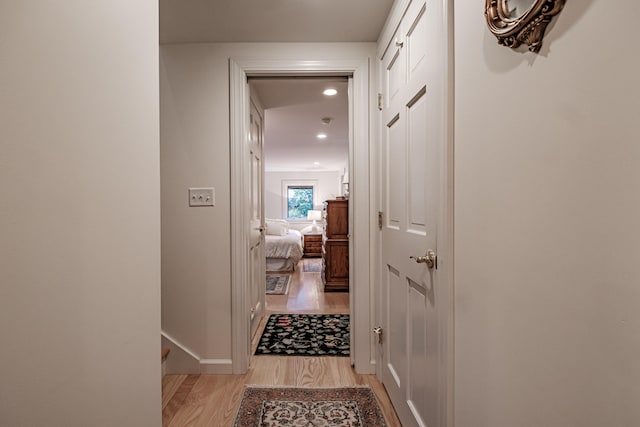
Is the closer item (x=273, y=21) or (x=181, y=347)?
(x=273, y=21)

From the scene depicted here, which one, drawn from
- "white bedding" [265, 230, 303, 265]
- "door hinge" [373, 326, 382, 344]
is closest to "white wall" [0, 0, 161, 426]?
"door hinge" [373, 326, 382, 344]

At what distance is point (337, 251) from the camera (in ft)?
15.3

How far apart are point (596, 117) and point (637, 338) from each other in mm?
349

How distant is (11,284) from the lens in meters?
0.55

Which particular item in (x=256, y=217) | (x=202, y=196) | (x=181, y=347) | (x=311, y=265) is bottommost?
(x=311, y=265)

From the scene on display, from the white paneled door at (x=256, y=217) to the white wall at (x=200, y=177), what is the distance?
20.3 inches

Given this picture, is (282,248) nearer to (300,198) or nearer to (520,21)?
(300,198)

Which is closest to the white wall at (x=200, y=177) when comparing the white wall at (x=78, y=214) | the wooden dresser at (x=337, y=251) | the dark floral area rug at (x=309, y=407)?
the dark floral area rug at (x=309, y=407)

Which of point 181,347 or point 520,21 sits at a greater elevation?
point 520,21

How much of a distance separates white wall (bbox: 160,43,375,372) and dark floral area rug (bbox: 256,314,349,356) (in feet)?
1.77

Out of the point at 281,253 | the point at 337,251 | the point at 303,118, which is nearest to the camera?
the point at 303,118

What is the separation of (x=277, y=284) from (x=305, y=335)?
2.12 meters

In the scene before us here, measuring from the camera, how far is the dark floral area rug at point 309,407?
1.79m

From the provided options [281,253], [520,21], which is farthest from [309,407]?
[281,253]
